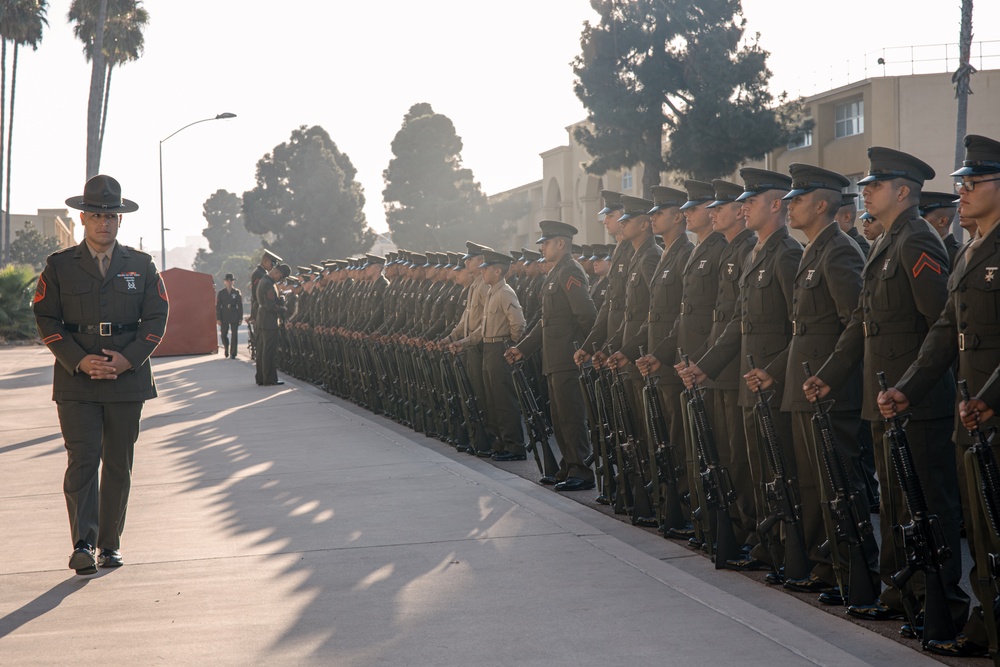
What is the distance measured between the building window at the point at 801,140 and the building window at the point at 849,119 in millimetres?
985

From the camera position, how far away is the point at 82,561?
21.2 ft

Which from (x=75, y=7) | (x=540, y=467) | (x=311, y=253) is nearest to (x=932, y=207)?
(x=540, y=467)

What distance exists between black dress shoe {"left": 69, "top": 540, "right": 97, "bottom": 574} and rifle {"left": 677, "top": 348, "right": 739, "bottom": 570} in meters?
3.37

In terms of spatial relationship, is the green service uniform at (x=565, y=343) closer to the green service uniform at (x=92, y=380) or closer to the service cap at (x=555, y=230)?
the service cap at (x=555, y=230)

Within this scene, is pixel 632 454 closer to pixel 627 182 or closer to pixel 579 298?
pixel 579 298

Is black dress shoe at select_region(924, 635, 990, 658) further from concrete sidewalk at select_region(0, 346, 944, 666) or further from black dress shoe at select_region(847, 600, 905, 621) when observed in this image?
black dress shoe at select_region(847, 600, 905, 621)

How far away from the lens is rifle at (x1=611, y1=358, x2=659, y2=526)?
7.64m

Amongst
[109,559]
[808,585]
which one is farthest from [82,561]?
[808,585]

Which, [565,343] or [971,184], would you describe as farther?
[565,343]

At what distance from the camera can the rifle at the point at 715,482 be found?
6410 mm

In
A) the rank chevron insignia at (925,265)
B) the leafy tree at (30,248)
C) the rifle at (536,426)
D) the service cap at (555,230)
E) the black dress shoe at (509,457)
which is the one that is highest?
the leafy tree at (30,248)

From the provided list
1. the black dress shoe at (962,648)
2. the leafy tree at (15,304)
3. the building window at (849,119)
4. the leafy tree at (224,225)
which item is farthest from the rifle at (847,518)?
the leafy tree at (224,225)

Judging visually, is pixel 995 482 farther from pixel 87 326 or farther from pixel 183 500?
pixel 183 500

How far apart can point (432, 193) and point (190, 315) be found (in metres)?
32.0
